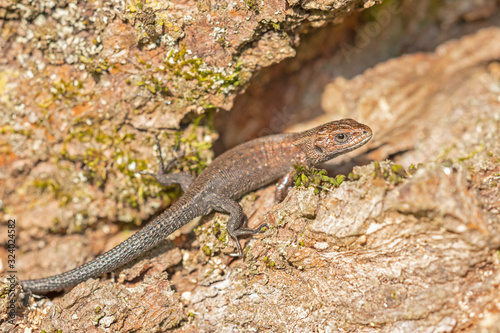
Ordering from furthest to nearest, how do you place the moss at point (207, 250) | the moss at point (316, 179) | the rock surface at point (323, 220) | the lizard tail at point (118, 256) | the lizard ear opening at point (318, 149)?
the lizard ear opening at point (318, 149) → the moss at point (207, 250) → the lizard tail at point (118, 256) → the moss at point (316, 179) → the rock surface at point (323, 220)

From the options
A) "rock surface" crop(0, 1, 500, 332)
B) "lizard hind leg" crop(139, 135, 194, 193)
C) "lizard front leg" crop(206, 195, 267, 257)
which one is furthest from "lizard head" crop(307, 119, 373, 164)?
"lizard hind leg" crop(139, 135, 194, 193)

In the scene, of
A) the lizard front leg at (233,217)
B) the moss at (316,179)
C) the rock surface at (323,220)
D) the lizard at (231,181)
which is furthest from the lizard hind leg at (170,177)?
the moss at (316,179)

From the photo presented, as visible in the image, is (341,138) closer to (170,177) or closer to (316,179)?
(316,179)

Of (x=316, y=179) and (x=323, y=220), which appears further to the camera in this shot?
(x=316, y=179)

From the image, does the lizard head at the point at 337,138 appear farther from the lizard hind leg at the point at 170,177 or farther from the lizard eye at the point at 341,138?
the lizard hind leg at the point at 170,177

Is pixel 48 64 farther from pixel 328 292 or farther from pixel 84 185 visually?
pixel 328 292

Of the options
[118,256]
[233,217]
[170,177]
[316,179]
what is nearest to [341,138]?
[316,179]

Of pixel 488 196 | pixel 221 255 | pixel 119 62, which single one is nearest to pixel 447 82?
pixel 488 196
